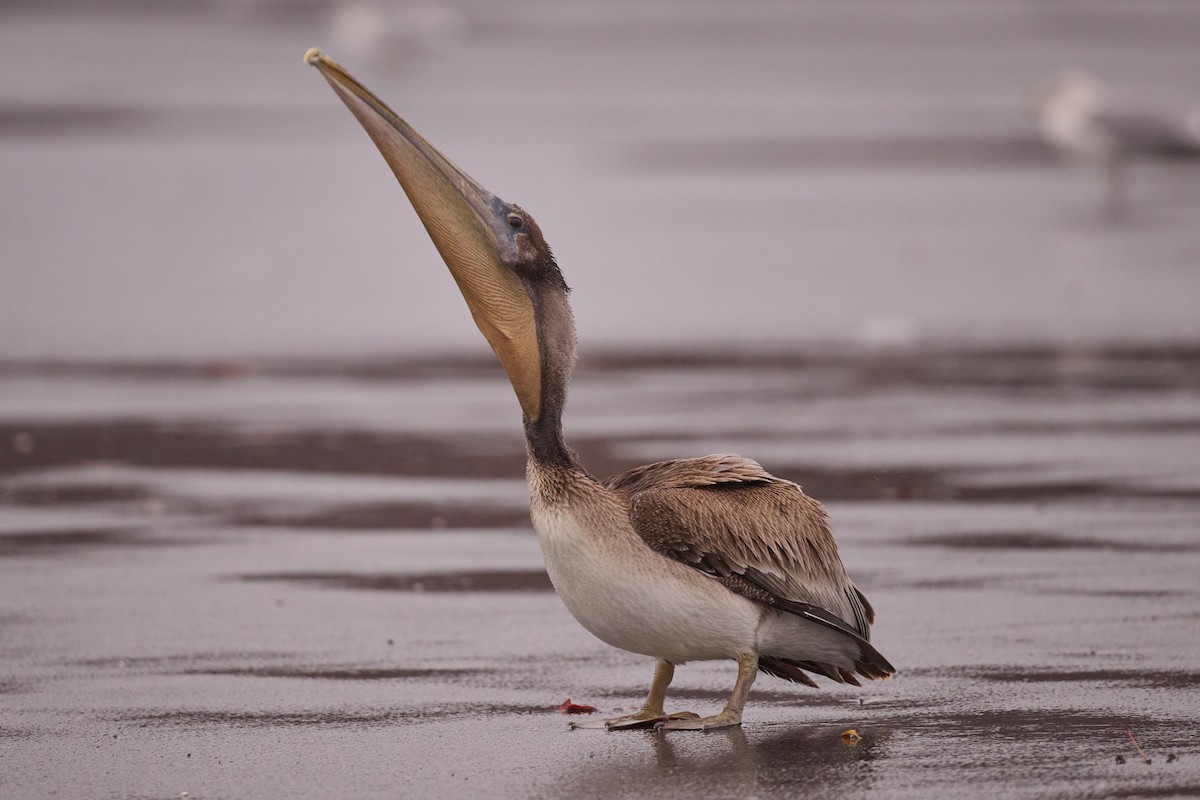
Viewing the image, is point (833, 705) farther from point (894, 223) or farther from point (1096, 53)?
point (1096, 53)

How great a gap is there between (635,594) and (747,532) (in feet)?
1.25

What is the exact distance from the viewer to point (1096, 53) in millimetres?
32875

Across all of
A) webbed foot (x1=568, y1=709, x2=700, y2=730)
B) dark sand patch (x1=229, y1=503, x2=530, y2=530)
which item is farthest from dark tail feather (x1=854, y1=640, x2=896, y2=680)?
dark sand patch (x1=229, y1=503, x2=530, y2=530)

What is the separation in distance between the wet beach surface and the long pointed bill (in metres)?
1.09

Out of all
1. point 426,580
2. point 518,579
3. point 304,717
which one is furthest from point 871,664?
point 426,580

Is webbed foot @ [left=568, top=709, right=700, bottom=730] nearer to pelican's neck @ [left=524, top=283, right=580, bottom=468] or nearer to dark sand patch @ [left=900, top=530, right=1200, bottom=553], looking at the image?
pelican's neck @ [left=524, top=283, right=580, bottom=468]

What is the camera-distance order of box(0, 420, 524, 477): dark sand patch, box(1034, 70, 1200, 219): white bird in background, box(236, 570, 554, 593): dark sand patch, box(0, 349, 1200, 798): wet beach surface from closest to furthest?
1. box(0, 349, 1200, 798): wet beach surface
2. box(236, 570, 554, 593): dark sand patch
3. box(0, 420, 524, 477): dark sand patch
4. box(1034, 70, 1200, 219): white bird in background

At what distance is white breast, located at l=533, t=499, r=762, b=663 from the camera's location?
572cm

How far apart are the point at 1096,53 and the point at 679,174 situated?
1275 centimetres

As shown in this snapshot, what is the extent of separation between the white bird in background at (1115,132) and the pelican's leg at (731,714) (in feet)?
46.7

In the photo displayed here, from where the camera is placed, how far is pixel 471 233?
235 inches

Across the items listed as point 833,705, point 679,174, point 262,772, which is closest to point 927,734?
point 833,705

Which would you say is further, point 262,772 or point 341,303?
point 341,303

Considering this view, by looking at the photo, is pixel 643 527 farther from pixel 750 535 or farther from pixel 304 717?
pixel 304 717
